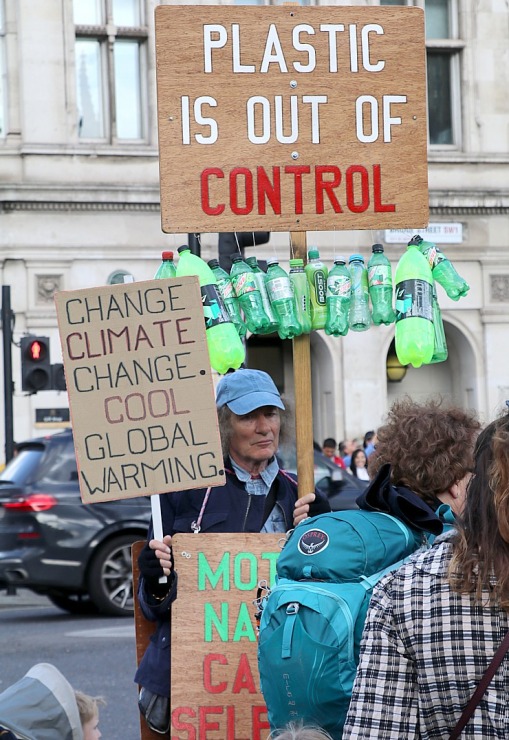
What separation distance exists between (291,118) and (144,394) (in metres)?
1.12

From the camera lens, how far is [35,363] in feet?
54.2

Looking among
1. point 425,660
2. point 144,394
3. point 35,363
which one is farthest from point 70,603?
point 425,660

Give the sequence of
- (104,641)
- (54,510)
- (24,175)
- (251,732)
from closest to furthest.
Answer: (251,732)
(104,641)
(54,510)
(24,175)

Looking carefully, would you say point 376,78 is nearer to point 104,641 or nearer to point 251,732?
point 251,732

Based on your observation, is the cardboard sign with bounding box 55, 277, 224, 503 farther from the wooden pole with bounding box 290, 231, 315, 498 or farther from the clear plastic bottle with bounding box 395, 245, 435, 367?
the clear plastic bottle with bounding box 395, 245, 435, 367

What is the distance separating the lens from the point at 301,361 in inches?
173

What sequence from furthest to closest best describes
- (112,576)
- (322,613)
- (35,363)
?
(35,363) < (112,576) < (322,613)

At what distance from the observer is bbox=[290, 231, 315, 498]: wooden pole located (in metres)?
4.22

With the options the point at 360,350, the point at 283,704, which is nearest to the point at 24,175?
the point at 360,350

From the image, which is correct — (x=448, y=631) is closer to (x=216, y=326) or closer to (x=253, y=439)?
(x=253, y=439)

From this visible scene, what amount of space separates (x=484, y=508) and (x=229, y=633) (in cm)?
176

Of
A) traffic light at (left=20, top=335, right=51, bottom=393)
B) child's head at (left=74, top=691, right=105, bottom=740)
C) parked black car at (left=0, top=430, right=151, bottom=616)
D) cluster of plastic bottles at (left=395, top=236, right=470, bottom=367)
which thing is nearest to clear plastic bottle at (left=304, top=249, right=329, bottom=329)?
cluster of plastic bottles at (left=395, top=236, right=470, bottom=367)

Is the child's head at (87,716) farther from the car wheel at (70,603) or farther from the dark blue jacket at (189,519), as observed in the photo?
the car wheel at (70,603)

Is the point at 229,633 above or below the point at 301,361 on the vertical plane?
below
